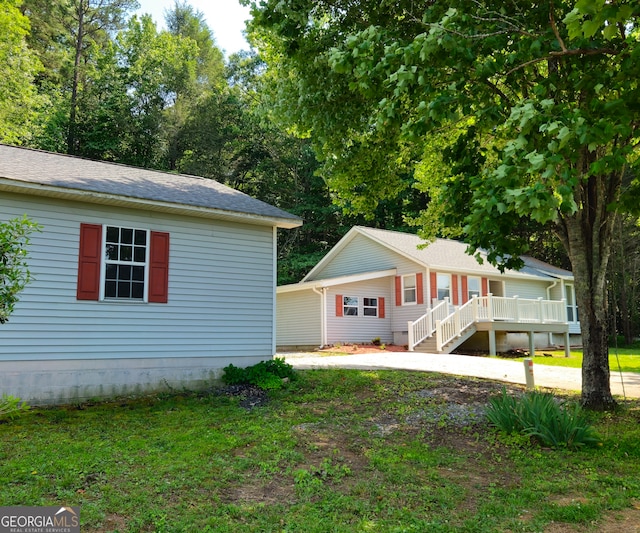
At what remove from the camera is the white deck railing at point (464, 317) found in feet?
56.0

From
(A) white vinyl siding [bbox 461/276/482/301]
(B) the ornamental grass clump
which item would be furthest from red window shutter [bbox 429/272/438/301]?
(B) the ornamental grass clump

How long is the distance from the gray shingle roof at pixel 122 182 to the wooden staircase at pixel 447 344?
29.4ft

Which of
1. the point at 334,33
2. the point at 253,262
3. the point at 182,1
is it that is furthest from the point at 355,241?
the point at 182,1

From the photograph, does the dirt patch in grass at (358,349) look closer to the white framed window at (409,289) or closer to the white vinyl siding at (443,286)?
the white framed window at (409,289)

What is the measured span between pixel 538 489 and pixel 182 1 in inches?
1562

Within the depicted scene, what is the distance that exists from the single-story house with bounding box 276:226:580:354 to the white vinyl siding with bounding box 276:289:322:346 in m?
0.04

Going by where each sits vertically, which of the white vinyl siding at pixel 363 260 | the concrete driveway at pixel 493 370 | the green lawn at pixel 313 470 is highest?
the white vinyl siding at pixel 363 260

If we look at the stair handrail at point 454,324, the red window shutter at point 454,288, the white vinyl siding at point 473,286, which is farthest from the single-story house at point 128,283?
the white vinyl siding at point 473,286

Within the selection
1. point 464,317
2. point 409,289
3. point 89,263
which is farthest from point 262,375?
point 409,289

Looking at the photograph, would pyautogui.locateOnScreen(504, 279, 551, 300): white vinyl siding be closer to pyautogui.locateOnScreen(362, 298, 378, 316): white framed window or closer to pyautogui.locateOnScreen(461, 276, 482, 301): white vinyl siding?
pyautogui.locateOnScreen(461, 276, 482, 301): white vinyl siding

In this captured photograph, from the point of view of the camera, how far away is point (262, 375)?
9398mm

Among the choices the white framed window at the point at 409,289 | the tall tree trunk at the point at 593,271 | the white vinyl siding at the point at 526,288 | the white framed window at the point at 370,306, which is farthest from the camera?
the white vinyl siding at the point at 526,288

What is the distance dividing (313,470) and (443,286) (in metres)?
16.0

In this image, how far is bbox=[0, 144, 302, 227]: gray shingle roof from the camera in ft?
27.1
